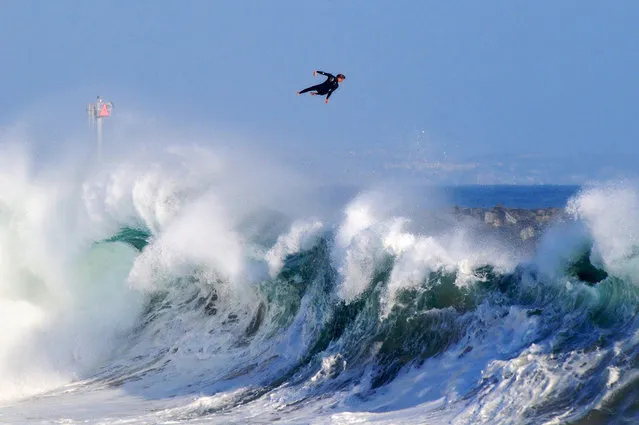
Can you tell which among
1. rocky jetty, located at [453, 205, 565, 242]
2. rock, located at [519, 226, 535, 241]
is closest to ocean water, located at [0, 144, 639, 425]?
rock, located at [519, 226, 535, 241]

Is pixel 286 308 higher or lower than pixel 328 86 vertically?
lower

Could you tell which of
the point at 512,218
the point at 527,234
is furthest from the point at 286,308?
the point at 512,218

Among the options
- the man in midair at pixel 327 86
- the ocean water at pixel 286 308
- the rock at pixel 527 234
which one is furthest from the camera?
the rock at pixel 527 234

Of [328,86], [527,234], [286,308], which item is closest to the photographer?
[328,86]

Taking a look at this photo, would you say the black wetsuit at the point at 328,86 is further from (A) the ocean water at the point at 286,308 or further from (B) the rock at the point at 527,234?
(B) the rock at the point at 527,234

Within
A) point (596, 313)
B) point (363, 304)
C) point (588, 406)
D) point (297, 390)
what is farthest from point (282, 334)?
point (588, 406)

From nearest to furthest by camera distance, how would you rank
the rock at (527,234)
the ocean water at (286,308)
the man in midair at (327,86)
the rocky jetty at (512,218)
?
the ocean water at (286,308), the man in midair at (327,86), the rock at (527,234), the rocky jetty at (512,218)

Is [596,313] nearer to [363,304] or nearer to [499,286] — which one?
[499,286]

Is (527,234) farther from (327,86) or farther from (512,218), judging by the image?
(327,86)

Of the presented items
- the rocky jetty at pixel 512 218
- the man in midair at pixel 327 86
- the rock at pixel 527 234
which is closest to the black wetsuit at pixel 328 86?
the man in midair at pixel 327 86
